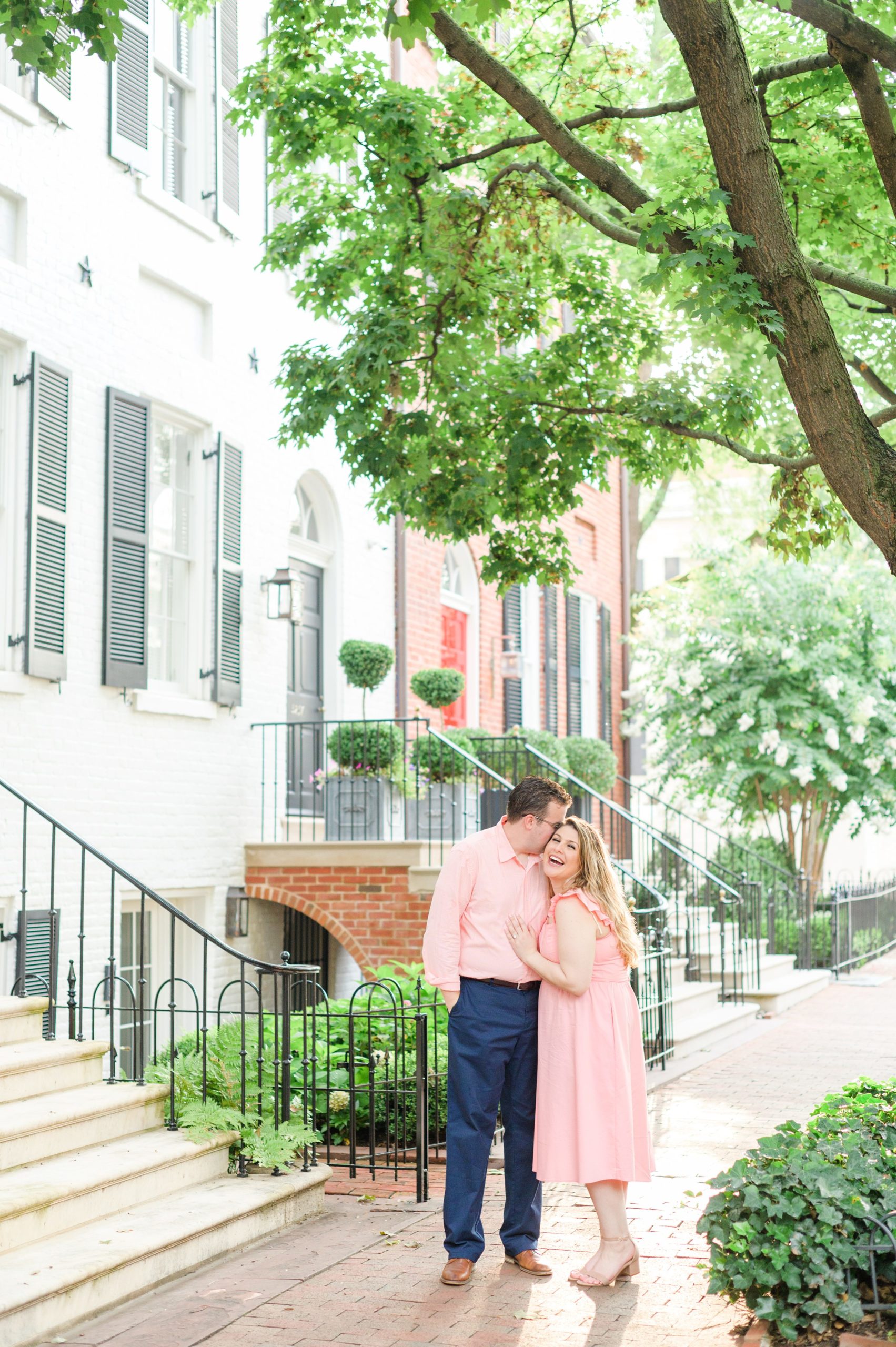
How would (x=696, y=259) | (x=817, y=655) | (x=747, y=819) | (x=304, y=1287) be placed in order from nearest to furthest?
(x=304, y=1287), (x=696, y=259), (x=817, y=655), (x=747, y=819)

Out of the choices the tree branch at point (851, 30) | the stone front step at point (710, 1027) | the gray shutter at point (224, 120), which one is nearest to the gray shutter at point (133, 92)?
the gray shutter at point (224, 120)

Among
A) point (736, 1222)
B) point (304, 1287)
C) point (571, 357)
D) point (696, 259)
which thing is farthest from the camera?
point (571, 357)

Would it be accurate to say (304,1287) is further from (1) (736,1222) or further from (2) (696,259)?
(2) (696,259)

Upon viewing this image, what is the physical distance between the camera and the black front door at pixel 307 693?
11930 mm

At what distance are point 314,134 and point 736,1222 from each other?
6.36 metres

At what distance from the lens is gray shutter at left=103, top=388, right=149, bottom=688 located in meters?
9.64

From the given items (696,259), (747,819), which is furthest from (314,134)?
(747,819)

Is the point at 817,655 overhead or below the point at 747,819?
overhead

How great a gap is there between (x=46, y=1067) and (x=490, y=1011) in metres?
2.24

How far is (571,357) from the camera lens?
8922mm

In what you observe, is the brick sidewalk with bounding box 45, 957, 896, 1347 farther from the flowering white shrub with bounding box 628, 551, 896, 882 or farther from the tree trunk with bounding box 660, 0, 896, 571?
the flowering white shrub with bounding box 628, 551, 896, 882

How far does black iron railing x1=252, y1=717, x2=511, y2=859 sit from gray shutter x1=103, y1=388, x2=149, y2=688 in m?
1.67

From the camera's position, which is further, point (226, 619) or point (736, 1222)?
point (226, 619)

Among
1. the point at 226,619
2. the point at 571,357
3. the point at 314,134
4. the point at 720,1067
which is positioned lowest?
the point at 720,1067
